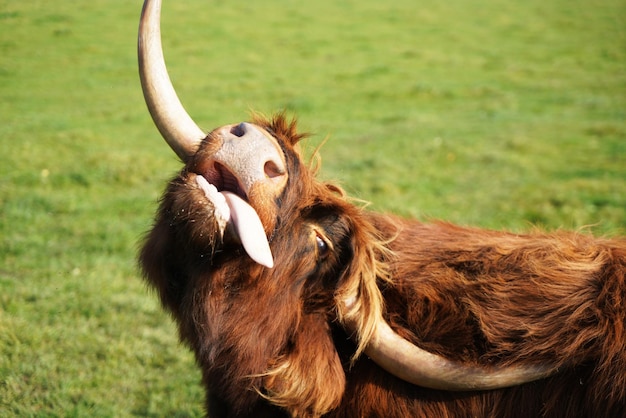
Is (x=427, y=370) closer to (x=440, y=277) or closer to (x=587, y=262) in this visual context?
(x=440, y=277)

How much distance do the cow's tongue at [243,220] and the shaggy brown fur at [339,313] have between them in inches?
1.4

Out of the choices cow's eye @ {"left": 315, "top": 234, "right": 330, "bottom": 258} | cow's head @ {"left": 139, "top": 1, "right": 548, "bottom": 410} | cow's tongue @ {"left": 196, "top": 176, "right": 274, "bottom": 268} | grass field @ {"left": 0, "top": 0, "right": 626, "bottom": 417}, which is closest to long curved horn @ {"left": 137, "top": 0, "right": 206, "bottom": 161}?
cow's head @ {"left": 139, "top": 1, "right": 548, "bottom": 410}

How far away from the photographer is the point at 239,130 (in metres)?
2.12

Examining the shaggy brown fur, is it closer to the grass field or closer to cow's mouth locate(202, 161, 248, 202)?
cow's mouth locate(202, 161, 248, 202)

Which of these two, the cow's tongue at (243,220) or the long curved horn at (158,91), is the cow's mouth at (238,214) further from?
the long curved horn at (158,91)

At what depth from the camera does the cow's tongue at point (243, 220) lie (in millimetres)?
1937

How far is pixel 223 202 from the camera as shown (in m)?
2.00

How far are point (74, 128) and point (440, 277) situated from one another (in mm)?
8347

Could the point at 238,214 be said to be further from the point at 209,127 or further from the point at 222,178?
the point at 209,127

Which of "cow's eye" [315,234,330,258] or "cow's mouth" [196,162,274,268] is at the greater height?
"cow's mouth" [196,162,274,268]

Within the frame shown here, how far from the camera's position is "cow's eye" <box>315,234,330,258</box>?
2236mm

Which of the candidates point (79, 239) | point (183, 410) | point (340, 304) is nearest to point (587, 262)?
point (340, 304)

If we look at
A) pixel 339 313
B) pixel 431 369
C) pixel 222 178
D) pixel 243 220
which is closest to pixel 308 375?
pixel 339 313

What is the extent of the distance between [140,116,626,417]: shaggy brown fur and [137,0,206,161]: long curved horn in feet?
0.61
